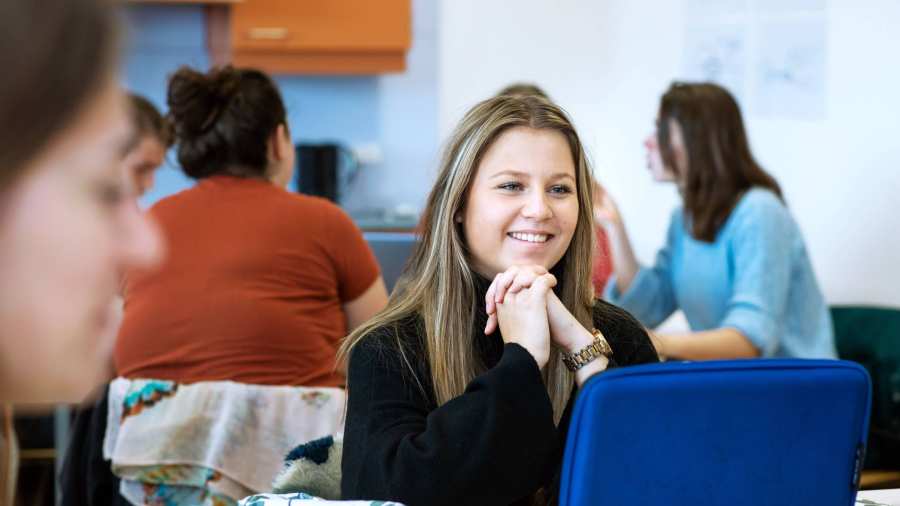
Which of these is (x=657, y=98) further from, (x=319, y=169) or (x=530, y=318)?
(x=530, y=318)

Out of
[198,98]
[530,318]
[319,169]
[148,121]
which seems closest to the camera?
[530,318]

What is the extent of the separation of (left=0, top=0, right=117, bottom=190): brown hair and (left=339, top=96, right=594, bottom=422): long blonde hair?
3.75 feet

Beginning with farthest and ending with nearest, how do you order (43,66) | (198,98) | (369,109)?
(369,109)
(198,98)
(43,66)

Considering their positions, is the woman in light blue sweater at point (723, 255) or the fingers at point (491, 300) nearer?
the fingers at point (491, 300)

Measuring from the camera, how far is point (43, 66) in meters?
0.44

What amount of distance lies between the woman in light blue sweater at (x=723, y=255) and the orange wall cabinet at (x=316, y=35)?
211cm

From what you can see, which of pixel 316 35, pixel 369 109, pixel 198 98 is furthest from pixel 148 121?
pixel 369 109

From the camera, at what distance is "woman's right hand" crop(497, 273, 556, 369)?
1.48 m

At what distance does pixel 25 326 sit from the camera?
Result: 0.47 meters

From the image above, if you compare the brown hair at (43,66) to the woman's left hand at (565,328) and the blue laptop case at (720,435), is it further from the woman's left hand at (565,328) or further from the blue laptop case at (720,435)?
the woman's left hand at (565,328)

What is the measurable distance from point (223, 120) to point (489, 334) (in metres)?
1.15

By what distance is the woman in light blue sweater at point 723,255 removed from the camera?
2924mm

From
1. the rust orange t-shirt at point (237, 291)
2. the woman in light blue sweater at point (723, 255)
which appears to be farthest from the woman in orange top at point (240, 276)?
the woman in light blue sweater at point (723, 255)

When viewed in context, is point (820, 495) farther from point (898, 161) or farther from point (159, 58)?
point (159, 58)
